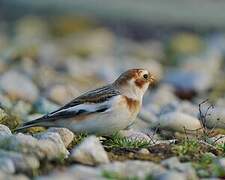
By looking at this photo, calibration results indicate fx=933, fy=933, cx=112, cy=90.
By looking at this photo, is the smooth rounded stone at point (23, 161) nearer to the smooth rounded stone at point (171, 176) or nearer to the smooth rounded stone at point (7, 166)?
the smooth rounded stone at point (7, 166)

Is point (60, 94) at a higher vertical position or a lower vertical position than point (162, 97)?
higher

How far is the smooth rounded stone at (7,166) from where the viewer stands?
5875 mm

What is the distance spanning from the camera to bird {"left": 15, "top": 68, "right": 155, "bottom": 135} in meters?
7.60

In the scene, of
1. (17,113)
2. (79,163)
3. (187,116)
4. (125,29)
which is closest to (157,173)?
(79,163)

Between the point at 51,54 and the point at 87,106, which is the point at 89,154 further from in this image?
the point at 51,54

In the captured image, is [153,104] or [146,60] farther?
[146,60]

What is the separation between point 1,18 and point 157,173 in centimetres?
1845

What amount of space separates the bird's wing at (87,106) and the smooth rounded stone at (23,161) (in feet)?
5.14

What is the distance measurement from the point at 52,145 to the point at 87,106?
1.27 meters

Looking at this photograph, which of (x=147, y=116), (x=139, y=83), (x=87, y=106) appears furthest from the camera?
A: (x=147, y=116)

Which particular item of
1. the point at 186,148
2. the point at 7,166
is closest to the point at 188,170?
the point at 186,148

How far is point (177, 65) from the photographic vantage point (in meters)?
17.9

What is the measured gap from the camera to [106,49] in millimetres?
20672

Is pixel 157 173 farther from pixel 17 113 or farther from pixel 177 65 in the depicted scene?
pixel 177 65
